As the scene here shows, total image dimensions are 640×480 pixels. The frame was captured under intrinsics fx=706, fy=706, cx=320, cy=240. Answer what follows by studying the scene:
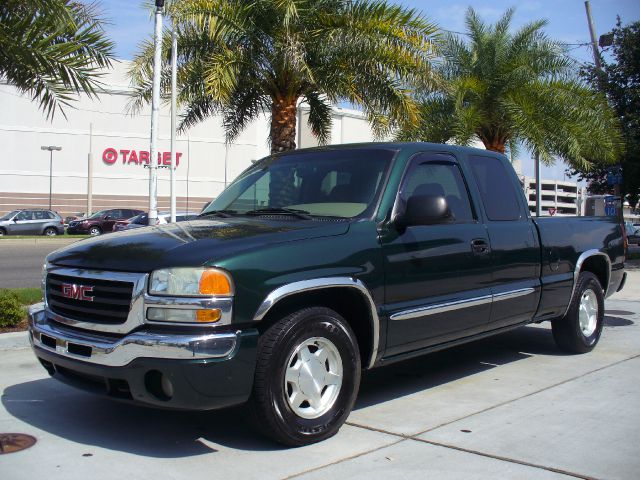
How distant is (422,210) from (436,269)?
20.9 inches

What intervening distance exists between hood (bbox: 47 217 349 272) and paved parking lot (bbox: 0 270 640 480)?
1133mm

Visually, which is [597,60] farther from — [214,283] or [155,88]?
[214,283]

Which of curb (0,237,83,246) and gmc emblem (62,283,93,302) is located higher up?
gmc emblem (62,283,93,302)

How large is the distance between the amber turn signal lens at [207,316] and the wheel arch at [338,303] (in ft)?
0.81

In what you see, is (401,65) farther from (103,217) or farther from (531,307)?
(103,217)

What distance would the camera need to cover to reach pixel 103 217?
36250 mm

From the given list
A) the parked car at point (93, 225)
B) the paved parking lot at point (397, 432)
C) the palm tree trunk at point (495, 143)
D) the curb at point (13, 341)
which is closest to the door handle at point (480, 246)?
the paved parking lot at point (397, 432)

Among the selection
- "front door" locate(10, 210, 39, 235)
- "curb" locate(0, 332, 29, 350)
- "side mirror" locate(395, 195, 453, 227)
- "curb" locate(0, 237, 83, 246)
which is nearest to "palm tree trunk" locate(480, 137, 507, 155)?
"curb" locate(0, 332, 29, 350)

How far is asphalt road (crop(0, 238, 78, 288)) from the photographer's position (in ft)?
46.3

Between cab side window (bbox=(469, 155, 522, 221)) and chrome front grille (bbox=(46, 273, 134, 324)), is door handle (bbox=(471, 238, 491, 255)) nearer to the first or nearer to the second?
cab side window (bbox=(469, 155, 522, 221))

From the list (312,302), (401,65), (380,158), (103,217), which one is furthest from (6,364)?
(103,217)

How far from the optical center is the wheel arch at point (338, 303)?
4.09 m

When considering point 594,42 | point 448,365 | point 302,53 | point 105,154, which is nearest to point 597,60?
point 594,42

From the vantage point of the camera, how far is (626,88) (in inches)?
832
